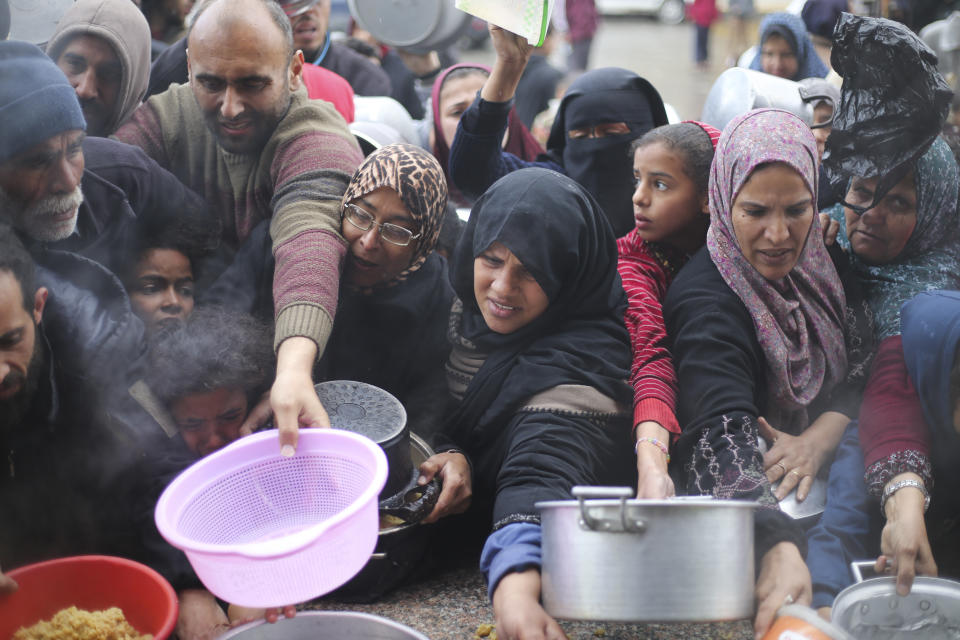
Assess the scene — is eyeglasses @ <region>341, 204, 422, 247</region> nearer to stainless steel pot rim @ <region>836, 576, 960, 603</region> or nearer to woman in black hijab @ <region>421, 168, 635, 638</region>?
woman in black hijab @ <region>421, 168, 635, 638</region>

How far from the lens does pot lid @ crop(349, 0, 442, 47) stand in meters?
4.59

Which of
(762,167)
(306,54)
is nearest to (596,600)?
(762,167)

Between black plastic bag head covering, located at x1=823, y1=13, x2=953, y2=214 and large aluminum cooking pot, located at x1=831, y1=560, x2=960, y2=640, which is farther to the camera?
black plastic bag head covering, located at x1=823, y1=13, x2=953, y2=214

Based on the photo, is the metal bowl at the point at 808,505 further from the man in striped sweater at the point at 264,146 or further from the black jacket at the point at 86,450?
the black jacket at the point at 86,450

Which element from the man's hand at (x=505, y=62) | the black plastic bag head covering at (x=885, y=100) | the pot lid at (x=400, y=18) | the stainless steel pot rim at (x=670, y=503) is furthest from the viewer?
the pot lid at (x=400, y=18)

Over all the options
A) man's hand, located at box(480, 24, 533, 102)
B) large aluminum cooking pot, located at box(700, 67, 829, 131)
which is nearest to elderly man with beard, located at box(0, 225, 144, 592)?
man's hand, located at box(480, 24, 533, 102)

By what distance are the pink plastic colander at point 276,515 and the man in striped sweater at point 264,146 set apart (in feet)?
1.32

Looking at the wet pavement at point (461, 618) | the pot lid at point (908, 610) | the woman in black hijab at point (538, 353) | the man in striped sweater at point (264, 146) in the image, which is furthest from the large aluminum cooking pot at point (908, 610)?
the man in striped sweater at point (264, 146)

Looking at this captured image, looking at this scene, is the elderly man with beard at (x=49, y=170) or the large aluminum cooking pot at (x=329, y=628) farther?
the elderly man with beard at (x=49, y=170)

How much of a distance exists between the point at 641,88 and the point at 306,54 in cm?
210

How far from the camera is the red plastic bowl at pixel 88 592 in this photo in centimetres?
210

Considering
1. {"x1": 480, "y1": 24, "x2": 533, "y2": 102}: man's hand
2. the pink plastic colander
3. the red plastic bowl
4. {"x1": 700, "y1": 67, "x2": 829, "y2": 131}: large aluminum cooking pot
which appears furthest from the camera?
{"x1": 700, "y1": 67, "x2": 829, "y2": 131}: large aluminum cooking pot

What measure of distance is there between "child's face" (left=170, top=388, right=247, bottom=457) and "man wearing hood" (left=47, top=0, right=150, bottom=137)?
1.23m

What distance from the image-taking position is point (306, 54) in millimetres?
4914
